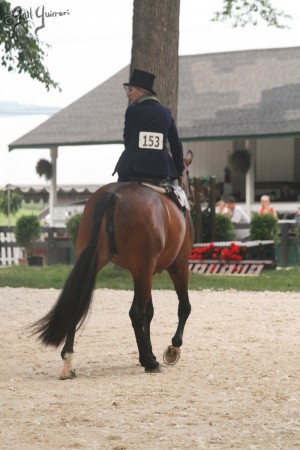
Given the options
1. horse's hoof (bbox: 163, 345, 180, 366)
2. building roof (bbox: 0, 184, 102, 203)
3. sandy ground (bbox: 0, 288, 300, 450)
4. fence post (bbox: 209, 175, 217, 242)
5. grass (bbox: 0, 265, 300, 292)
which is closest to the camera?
sandy ground (bbox: 0, 288, 300, 450)

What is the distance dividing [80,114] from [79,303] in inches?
1100

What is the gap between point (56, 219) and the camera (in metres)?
34.0

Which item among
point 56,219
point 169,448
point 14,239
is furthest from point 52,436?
point 56,219

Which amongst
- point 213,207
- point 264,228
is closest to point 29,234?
point 264,228

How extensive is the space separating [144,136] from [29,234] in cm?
1985

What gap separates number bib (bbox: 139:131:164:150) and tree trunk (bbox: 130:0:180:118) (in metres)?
10.0

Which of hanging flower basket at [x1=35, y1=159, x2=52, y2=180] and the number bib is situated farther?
hanging flower basket at [x1=35, y1=159, x2=52, y2=180]

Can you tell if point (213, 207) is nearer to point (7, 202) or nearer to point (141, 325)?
point (141, 325)

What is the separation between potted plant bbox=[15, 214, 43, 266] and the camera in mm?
29375

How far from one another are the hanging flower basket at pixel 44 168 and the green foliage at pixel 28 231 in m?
5.91

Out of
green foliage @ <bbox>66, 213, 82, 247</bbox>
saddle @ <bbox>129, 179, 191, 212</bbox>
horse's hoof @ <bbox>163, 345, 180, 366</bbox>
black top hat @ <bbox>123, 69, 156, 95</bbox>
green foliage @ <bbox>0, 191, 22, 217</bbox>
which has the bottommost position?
green foliage @ <bbox>0, 191, 22, 217</bbox>

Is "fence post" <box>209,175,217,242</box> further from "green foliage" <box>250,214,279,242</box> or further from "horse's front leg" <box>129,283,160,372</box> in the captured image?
"horse's front leg" <box>129,283,160,372</box>

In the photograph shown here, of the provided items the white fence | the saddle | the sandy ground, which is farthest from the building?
the saddle

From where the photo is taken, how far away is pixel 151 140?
398 inches
